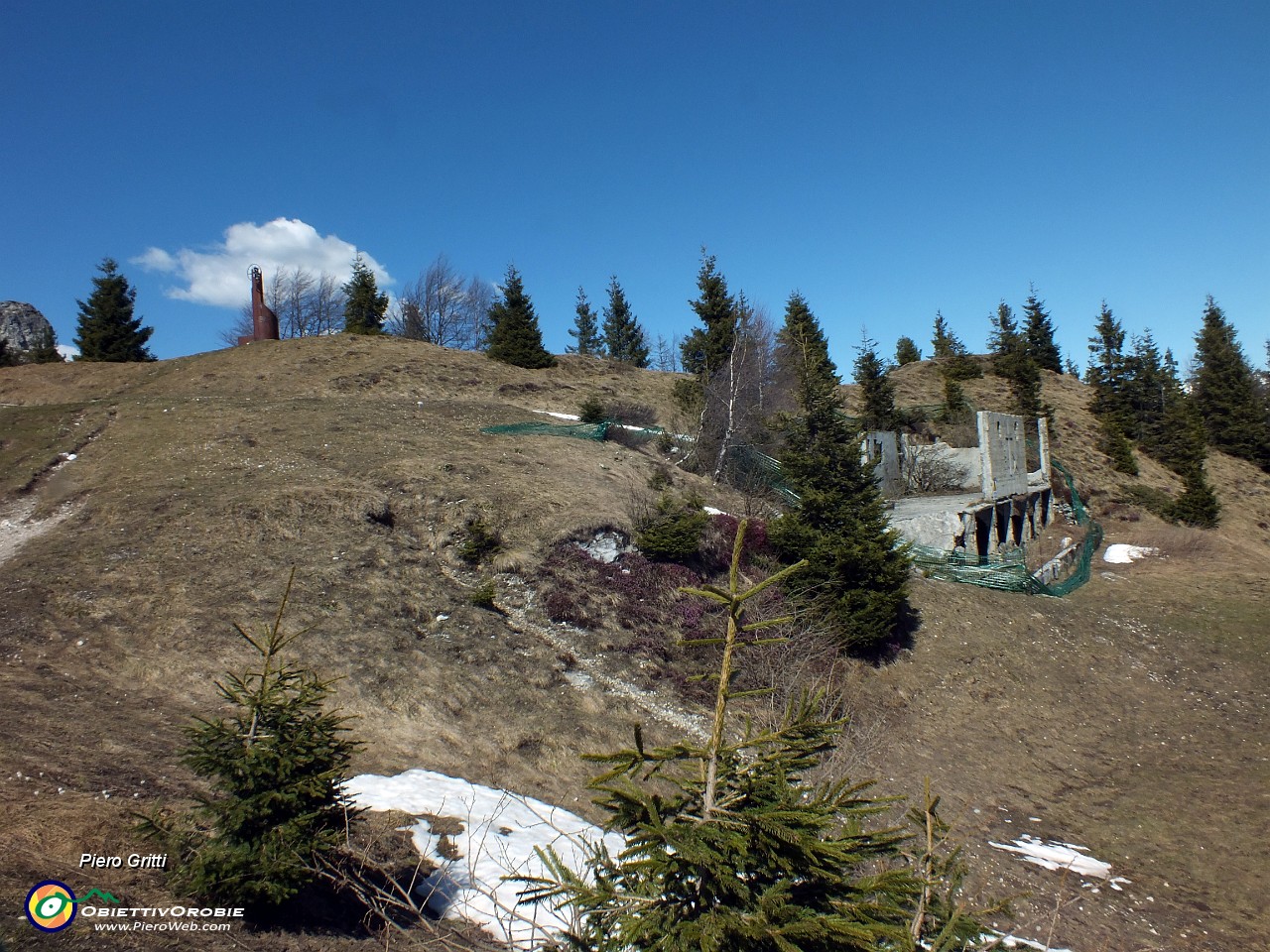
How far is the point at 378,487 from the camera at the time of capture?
18625 mm

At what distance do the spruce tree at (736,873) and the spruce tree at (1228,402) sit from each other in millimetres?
63491

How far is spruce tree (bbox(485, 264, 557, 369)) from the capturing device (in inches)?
1599

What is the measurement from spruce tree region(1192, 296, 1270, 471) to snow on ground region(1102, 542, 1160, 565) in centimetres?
3231

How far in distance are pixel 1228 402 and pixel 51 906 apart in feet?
219

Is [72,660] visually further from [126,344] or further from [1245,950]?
[126,344]

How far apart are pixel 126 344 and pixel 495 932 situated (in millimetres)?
40208

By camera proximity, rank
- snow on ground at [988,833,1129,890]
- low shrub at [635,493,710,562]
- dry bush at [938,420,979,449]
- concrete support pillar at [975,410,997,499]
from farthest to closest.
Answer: dry bush at [938,420,979,449], concrete support pillar at [975,410,997,499], low shrub at [635,493,710,562], snow on ground at [988,833,1129,890]

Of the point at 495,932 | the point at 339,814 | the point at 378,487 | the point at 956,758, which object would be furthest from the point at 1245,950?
the point at 378,487

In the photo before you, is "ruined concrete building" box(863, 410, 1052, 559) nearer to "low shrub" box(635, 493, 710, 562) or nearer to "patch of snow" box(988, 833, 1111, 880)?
"low shrub" box(635, 493, 710, 562)

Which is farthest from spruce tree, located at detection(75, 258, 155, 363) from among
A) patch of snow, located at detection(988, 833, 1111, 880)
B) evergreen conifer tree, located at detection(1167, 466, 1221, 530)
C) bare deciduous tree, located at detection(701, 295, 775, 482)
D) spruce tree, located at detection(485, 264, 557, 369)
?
evergreen conifer tree, located at detection(1167, 466, 1221, 530)

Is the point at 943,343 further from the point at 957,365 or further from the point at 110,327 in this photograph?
the point at 110,327

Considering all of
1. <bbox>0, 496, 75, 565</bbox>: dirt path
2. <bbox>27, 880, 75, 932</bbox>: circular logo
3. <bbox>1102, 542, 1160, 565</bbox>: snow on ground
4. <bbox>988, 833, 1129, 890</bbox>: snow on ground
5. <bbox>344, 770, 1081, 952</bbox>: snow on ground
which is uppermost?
<bbox>0, 496, 75, 565</bbox>: dirt path

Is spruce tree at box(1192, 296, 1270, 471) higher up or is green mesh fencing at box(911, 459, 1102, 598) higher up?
spruce tree at box(1192, 296, 1270, 471)

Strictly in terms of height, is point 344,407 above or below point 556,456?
above
